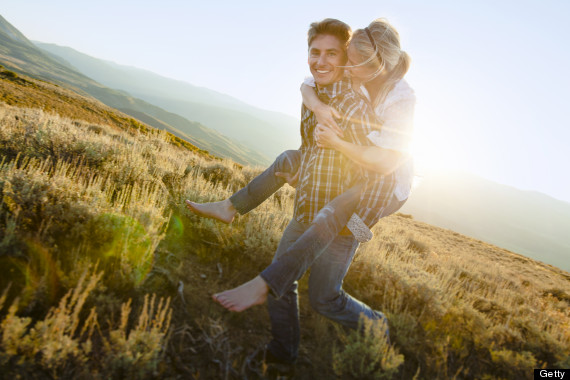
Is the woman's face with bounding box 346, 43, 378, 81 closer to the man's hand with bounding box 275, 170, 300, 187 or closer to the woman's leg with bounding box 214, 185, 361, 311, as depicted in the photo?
the man's hand with bounding box 275, 170, 300, 187

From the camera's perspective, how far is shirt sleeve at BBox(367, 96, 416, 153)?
200cm

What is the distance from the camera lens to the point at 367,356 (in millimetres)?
2135

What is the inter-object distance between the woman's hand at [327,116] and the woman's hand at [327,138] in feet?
0.11

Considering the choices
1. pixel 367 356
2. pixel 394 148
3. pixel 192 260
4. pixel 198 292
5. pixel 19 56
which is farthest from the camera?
pixel 19 56

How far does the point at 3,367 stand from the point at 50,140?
12.6ft

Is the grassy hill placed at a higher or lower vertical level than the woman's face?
lower

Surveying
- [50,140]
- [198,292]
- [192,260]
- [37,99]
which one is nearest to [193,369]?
[198,292]

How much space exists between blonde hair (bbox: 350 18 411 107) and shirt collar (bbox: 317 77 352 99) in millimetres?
274

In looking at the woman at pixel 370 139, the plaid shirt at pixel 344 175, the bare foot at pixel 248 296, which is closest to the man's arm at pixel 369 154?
the woman at pixel 370 139

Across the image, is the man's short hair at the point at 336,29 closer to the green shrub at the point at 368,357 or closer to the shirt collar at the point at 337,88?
the shirt collar at the point at 337,88

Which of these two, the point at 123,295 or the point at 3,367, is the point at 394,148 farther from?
the point at 3,367

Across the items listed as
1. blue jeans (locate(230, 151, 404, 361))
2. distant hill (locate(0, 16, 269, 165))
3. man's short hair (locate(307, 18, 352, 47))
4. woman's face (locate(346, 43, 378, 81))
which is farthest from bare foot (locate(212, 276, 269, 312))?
distant hill (locate(0, 16, 269, 165))

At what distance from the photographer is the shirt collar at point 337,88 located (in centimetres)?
239

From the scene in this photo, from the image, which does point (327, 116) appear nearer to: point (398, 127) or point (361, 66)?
point (361, 66)
